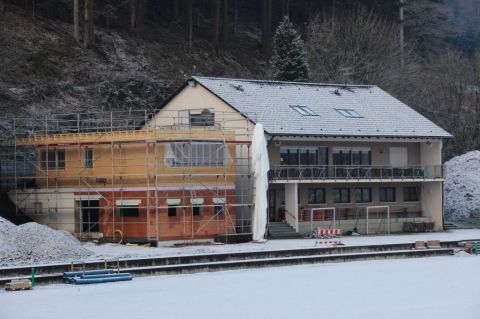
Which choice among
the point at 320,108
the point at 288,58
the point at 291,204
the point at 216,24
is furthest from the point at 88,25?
the point at 291,204

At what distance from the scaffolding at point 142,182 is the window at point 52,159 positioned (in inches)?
2.0

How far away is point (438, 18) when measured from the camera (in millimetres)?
107750

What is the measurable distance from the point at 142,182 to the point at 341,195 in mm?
13401

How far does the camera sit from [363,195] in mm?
59469

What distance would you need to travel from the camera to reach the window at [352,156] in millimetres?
58500

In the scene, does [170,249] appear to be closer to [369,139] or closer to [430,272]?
[430,272]

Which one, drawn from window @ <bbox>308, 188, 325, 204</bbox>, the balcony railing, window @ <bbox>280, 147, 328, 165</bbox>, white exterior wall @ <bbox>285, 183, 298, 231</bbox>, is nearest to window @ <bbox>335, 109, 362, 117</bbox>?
window @ <bbox>280, 147, 328, 165</bbox>

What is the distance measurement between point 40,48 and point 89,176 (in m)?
24.2

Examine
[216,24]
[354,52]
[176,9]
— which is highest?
[176,9]

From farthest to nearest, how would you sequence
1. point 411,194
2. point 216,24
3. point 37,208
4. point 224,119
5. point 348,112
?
point 216,24, point 411,194, point 348,112, point 224,119, point 37,208

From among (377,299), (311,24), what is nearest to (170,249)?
(377,299)

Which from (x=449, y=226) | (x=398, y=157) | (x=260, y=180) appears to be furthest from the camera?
(x=449, y=226)

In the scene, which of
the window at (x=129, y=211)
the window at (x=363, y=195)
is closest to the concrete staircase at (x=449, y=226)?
the window at (x=363, y=195)

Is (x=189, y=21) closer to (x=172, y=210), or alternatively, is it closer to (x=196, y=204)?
(x=196, y=204)
